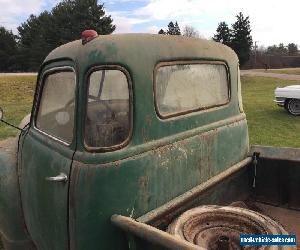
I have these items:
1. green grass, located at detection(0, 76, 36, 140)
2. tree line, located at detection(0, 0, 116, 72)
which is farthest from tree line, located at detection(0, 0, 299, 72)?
green grass, located at detection(0, 76, 36, 140)

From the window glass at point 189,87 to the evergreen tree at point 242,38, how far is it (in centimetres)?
3024

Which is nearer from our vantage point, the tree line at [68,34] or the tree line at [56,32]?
the tree line at [68,34]

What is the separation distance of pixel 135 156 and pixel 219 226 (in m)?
0.83

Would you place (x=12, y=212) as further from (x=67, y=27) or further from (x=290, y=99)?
(x=67, y=27)

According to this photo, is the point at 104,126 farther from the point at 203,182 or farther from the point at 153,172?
the point at 203,182

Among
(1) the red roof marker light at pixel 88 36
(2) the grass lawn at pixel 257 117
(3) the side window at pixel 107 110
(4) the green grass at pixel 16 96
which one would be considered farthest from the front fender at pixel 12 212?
(4) the green grass at pixel 16 96

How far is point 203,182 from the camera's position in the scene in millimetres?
3014

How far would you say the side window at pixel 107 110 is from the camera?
239cm

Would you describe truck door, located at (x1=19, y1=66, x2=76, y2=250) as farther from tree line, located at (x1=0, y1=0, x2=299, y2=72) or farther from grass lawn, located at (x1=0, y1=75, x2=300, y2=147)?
tree line, located at (x1=0, y1=0, x2=299, y2=72)

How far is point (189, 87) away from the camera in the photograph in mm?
2971

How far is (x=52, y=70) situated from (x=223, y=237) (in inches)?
68.0

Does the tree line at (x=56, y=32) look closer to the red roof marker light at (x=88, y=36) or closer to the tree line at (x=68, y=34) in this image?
the tree line at (x=68, y=34)

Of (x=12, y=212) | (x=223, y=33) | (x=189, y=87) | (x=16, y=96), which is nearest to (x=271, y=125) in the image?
(x=189, y=87)

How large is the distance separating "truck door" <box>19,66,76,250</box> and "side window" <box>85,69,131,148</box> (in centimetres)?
15
